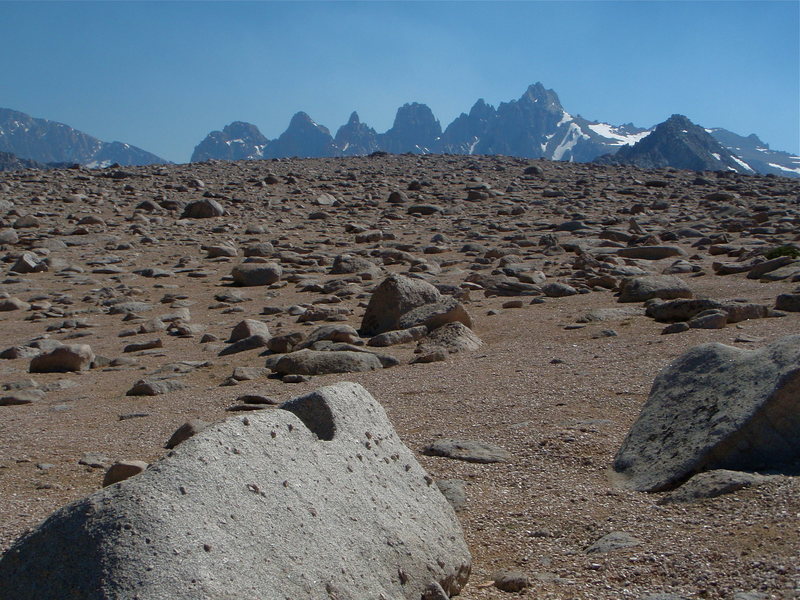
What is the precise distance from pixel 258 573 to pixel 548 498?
7.24 feet

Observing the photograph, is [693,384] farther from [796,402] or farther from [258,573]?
[258,573]

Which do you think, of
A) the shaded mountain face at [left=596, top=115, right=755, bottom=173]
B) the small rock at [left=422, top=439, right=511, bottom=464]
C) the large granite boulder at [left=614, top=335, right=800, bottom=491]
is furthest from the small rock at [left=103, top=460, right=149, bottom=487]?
the shaded mountain face at [left=596, top=115, right=755, bottom=173]

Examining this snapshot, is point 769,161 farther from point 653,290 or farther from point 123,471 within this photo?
point 123,471

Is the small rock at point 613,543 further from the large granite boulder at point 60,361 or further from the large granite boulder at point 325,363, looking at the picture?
the large granite boulder at point 60,361

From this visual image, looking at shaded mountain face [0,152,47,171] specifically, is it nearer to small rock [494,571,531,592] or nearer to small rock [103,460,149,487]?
small rock [103,460,149,487]

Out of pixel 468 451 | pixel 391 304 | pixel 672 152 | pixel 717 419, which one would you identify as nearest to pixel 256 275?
pixel 391 304

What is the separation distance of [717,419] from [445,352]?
3.72 metres

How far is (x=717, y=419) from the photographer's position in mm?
4441

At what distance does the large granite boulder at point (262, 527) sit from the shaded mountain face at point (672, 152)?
58426mm

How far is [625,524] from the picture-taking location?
4.01 meters

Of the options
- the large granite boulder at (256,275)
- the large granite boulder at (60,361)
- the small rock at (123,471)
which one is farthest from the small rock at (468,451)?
the large granite boulder at (256,275)

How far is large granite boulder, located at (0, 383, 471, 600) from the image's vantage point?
8.37 ft

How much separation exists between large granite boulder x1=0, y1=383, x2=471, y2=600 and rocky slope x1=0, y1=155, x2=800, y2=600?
31mm

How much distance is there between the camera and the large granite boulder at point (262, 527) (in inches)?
100
